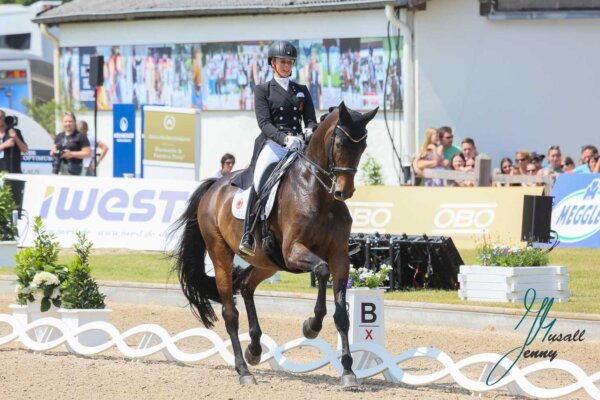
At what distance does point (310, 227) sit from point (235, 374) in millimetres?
1539

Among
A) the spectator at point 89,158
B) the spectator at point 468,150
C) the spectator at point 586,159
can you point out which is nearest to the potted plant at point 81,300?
the spectator at point 586,159

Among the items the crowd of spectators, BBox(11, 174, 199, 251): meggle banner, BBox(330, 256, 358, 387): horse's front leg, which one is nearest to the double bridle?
BBox(330, 256, 358, 387): horse's front leg

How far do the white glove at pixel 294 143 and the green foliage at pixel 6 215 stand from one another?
356 inches

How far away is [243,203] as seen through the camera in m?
10.3

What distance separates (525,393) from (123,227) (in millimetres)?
11392

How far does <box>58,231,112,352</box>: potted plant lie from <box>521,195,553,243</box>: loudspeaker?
555 cm

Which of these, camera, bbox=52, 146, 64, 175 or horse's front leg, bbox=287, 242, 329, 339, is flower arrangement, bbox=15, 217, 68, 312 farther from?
camera, bbox=52, 146, 64, 175

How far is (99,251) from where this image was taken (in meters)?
19.5

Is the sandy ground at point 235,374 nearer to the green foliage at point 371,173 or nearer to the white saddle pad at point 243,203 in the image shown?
the white saddle pad at point 243,203

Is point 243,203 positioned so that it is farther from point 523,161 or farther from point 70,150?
point 70,150

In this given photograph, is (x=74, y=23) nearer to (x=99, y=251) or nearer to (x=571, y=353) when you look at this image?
(x=99, y=251)

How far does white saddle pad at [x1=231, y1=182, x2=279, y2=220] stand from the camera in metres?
9.92

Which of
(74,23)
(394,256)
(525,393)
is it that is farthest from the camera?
(74,23)

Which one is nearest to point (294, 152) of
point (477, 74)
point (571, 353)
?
point (571, 353)
